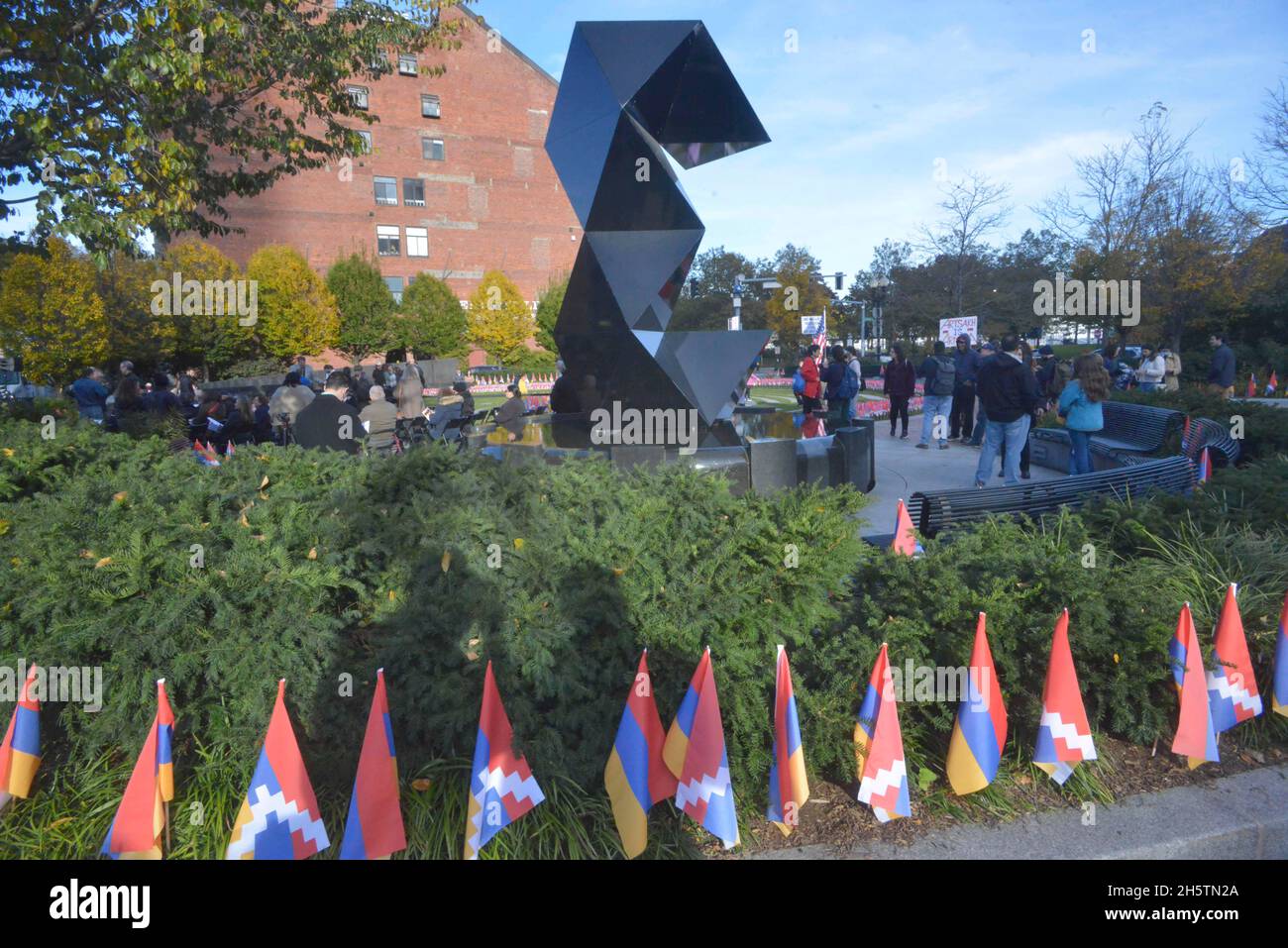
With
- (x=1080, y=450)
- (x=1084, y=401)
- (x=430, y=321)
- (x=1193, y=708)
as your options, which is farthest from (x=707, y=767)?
(x=430, y=321)

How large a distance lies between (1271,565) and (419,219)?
46.5m

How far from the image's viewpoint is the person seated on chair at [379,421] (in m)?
9.62

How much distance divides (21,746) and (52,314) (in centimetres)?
2606

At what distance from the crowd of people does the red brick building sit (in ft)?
109

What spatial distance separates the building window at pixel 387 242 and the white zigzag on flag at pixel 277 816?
45.6 meters

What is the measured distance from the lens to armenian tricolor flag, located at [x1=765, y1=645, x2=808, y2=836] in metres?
3.02

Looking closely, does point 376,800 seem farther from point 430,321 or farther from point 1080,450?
point 430,321

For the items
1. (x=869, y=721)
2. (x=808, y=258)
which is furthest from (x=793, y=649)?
(x=808, y=258)

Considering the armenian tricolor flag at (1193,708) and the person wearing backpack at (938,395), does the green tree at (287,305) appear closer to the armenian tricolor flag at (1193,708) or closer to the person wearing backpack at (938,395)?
the person wearing backpack at (938,395)

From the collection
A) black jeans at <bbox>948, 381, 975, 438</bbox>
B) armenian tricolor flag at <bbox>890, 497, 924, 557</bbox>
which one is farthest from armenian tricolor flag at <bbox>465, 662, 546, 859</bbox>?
black jeans at <bbox>948, 381, 975, 438</bbox>

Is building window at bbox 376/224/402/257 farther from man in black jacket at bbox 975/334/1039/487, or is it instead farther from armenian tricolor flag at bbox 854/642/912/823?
armenian tricolor flag at bbox 854/642/912/823

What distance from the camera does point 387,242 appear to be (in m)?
44.5

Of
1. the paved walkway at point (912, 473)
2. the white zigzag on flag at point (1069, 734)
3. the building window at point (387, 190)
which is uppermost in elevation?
the building window at point (387, 190)

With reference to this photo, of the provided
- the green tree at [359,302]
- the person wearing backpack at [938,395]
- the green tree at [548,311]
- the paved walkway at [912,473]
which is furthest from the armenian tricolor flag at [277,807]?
the green tree at [548,311]
